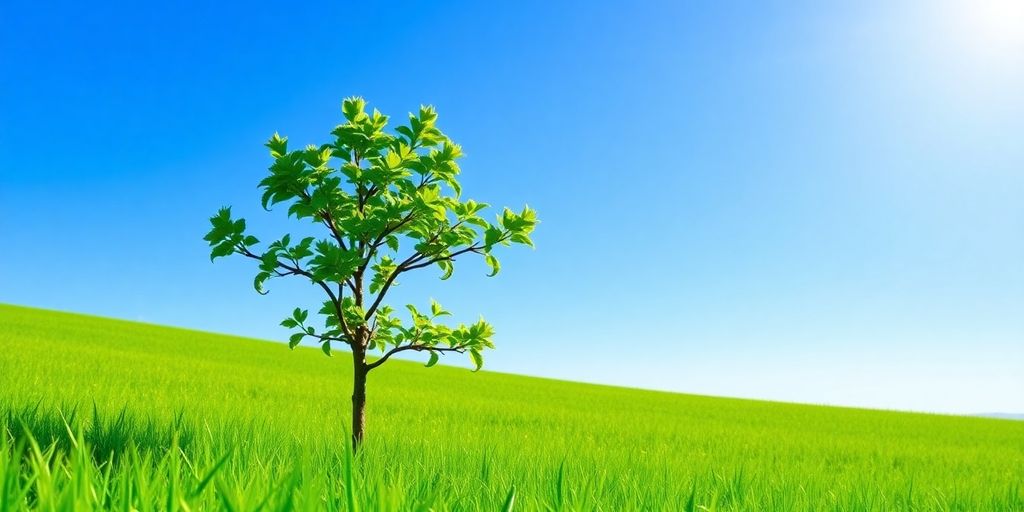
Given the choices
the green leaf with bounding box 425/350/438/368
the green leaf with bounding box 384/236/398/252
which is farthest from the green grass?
the green leaf with bounding box 384/236/398/252

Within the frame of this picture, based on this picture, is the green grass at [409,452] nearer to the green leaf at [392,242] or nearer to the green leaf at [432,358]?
the green leaf at [432,358]

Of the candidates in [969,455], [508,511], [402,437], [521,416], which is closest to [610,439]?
[521,416]

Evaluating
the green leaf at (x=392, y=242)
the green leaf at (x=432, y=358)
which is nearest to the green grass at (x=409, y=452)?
the green leaf at (x=432, y=358)

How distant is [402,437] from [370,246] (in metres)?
3.45

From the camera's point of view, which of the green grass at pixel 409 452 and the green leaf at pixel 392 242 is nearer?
the green grass at pixel 409 452

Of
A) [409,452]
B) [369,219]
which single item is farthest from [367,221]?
[409,452]

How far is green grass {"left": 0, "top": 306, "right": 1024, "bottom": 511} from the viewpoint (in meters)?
1.66

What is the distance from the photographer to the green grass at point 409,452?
5.45ft

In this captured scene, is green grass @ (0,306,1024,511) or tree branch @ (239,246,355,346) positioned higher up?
tree branch @ (239,246,355,346)

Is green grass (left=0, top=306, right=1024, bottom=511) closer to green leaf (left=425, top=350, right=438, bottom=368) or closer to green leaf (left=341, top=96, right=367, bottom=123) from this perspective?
green leaf (left=425, top=350, right=438, bottom=368)

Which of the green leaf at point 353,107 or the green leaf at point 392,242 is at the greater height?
the green leaf at point 353,107

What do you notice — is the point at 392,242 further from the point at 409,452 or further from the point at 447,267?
the point at 409,452

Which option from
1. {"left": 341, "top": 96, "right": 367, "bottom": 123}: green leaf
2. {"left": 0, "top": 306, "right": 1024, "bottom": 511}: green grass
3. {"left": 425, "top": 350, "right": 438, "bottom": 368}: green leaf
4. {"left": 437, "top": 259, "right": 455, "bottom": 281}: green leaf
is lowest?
{"left": 0, "top": 306, "right": 1024, "bottom": 511}: green grass

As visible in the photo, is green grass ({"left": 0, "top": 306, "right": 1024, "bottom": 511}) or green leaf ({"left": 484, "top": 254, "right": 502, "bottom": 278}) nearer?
green grass ({"left": 0, "top": 306, "right": 1024, "bottom": 511})
